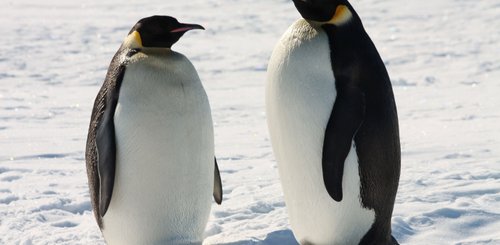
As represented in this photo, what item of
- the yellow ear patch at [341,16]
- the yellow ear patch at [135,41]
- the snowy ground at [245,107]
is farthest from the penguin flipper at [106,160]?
the yellow ear patch at [341,16]

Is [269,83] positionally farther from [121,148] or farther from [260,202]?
[260,202]

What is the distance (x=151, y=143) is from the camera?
13.8ft

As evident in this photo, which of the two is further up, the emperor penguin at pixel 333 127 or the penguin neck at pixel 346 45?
the penguin neck at pixel 346 45

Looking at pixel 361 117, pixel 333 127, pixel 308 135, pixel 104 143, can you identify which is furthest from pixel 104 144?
pixel 361 117

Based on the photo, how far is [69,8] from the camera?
17.1 meters

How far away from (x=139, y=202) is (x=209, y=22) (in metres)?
11.5

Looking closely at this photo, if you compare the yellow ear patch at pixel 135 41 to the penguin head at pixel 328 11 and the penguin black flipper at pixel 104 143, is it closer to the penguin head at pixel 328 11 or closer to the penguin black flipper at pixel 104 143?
the penguin black flipper at pixel 104 143

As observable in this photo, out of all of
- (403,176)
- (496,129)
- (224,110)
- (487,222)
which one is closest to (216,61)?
(224,110)

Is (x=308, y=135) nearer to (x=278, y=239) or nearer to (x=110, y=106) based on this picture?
(x=278, y=239)

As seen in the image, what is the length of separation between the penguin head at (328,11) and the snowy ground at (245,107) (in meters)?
1.05

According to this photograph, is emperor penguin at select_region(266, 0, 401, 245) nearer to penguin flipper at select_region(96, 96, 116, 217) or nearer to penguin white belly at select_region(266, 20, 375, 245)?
penguin white belly at select_region(266, 20, 375, 245)

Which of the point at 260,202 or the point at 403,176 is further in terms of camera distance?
the point at 403,176

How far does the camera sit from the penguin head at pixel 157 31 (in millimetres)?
4273

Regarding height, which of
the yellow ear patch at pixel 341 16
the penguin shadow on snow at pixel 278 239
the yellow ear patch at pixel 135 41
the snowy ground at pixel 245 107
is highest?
the yellow ear patch at pixel 341 16
